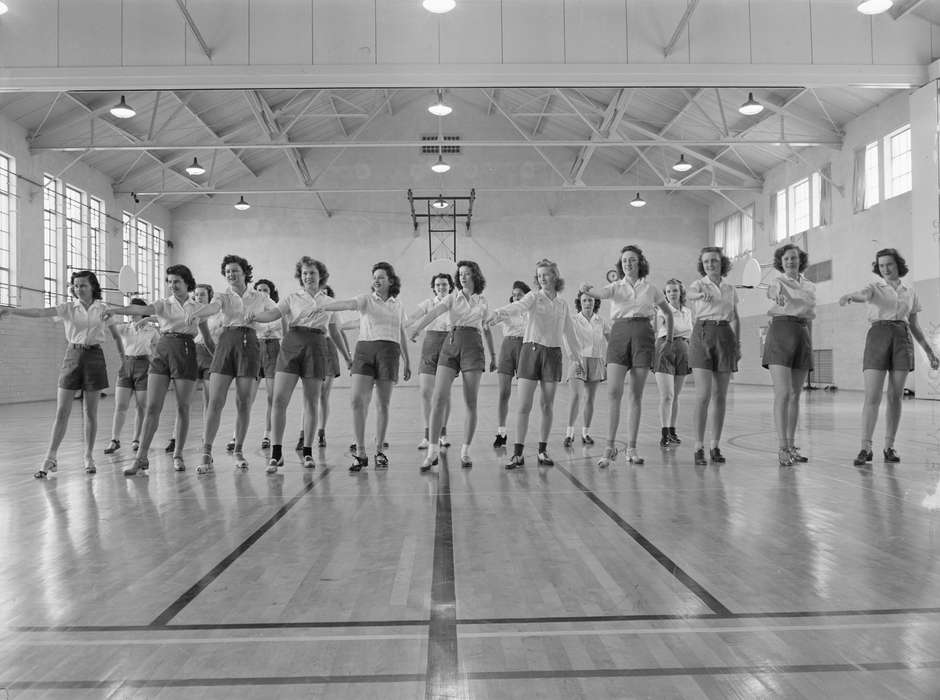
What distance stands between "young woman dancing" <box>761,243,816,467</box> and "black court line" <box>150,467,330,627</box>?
145 inches

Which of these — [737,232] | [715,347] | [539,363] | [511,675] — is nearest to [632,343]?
[715,347]

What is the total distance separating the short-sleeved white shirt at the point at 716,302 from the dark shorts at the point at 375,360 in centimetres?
241

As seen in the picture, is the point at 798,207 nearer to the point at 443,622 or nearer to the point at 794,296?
the point at 794,296

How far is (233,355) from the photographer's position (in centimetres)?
571

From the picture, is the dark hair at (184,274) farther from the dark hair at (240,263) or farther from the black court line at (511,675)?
the black court line at (511,675)

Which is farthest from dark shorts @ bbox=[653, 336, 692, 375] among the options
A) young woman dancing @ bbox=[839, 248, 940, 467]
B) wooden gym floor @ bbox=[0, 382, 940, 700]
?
wooden gym floor @ bbox=[0, 382, 940, 700]

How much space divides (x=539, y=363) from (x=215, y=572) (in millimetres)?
3301

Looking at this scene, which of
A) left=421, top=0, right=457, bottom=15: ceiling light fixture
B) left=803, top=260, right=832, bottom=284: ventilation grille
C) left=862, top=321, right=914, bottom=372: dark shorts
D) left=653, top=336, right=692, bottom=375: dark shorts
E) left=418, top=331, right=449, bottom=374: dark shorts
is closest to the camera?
left=862, top=321, right=914, bottom=372: dark shorts

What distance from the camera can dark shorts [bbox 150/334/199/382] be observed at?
18.5 ft

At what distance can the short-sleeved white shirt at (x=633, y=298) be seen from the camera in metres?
5.78

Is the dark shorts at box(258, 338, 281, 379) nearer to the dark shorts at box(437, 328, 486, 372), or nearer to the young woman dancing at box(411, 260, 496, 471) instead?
the young woman dancing at box(411, 260, 496, 471)

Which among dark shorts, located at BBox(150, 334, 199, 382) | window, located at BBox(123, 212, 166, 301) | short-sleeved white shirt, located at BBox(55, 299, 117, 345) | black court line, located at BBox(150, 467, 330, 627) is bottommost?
black court line, located at BBox(150, 467, 330, 627)

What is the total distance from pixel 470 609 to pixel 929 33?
12725mm

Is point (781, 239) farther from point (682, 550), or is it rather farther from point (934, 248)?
point (682, 550)
